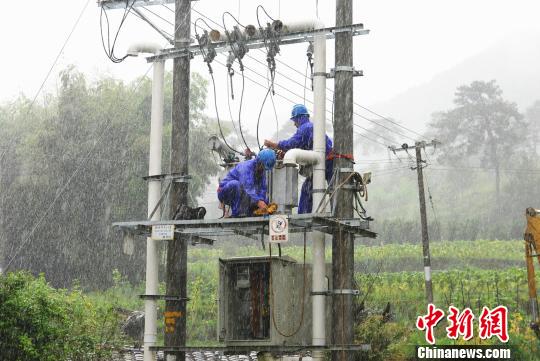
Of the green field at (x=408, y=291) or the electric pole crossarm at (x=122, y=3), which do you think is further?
the green field at (x=408, y=291)

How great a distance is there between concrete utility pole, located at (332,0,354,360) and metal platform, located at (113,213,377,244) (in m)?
0.21

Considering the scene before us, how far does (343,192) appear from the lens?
11438mm

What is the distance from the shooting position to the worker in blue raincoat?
38.5ft

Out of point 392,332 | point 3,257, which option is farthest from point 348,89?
point 3,257

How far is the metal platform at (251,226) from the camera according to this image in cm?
1059

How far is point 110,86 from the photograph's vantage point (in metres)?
46.6

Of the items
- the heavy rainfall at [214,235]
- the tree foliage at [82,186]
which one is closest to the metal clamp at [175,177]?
the heavy rainfall at [214,235]

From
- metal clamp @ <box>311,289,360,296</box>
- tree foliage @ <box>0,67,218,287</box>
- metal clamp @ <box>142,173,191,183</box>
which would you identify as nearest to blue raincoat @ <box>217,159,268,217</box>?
metal clamp @ <box>142,173,191,183</box>

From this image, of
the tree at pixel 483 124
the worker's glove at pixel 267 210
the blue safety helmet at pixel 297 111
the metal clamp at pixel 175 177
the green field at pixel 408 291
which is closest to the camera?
the worker's glove at pixel 267 210

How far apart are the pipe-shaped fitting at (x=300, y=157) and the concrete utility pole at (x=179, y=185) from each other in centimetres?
236

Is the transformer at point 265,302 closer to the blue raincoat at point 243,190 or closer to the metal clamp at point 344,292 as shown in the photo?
the metal clamp at point 344,292

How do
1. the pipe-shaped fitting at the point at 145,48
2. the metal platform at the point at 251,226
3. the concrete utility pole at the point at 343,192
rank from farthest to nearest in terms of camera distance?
the pipe-shaped fitting at the point at 145,48 < the concrete utility pole at the point at 343,192 < the metal platform at the point at 251,226

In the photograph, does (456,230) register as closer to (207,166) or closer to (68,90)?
(207,166)

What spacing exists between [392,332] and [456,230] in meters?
43.3
